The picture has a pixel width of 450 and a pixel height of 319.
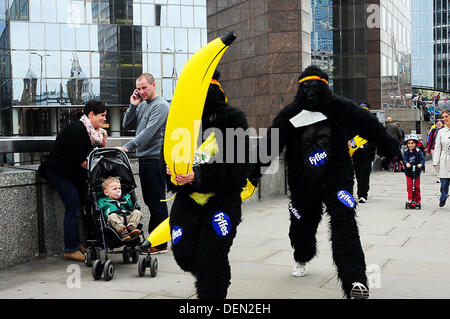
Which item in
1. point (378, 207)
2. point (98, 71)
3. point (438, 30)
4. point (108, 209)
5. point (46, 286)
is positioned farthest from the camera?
point (438, 30)

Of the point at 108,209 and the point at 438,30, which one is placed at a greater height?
the point at 438,30

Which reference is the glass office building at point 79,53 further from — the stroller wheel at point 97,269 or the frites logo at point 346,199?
the frites logo at point 346,199

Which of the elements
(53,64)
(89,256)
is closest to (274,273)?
(89,256)

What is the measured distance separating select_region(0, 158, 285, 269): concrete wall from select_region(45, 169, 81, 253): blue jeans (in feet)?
0.93

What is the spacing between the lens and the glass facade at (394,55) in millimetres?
35125

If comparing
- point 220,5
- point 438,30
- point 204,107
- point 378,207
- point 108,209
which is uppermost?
point 438,30

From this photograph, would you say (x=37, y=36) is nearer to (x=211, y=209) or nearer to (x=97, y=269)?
(x=97, y=269)

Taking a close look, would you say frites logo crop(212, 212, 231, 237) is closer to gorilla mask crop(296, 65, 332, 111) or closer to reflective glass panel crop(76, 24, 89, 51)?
gorilla mask crop(296, 65, 332, 111)

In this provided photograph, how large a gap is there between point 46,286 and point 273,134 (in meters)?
2.58

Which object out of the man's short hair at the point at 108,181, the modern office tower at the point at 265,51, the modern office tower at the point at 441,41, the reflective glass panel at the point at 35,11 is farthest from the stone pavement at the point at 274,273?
the modern office tower at the point at 441,41

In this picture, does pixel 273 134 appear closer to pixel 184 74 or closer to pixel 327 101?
pixel 327 101

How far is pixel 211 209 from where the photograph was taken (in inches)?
152
